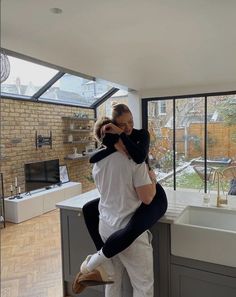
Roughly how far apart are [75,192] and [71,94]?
90.0 inches

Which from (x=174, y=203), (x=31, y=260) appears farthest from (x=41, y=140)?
(x=174, y=203)

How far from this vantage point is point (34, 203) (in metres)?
5.08

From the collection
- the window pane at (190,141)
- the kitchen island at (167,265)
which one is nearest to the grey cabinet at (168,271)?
the kitchen island at (167,265)

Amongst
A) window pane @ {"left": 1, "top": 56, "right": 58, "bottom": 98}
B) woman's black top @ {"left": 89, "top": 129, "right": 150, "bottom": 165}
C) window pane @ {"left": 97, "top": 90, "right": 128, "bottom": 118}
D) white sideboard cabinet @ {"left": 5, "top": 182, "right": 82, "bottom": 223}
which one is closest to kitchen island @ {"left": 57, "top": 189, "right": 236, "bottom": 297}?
woman's black top @ {"left": 89, "top": 129, "right": 150, "bottom": 165}

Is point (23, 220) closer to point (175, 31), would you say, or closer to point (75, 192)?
point (75, 192)

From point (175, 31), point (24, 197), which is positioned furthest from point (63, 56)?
point (24, 197)

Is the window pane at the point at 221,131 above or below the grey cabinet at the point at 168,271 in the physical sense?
above

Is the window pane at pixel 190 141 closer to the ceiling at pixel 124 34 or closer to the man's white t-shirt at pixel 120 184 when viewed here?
the ceiling at pixel 124 34

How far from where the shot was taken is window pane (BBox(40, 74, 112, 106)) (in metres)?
5.83

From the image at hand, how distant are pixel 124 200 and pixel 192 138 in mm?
4361

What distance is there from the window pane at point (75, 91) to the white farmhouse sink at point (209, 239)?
387cm

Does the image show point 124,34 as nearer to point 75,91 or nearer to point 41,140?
point 41,140

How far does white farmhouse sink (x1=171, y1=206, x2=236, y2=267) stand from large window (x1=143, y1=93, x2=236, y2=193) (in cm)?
305

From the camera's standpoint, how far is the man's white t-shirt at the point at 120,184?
154cm
